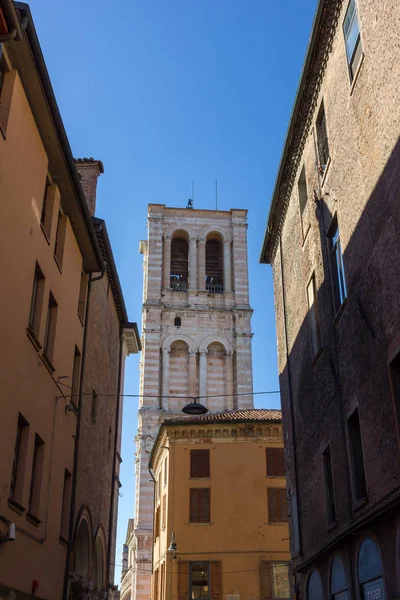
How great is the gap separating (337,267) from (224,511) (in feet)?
62.3

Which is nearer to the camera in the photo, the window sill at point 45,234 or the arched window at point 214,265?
the window sill at point 45,234

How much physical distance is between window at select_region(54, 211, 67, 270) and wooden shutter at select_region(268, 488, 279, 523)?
60.8ft

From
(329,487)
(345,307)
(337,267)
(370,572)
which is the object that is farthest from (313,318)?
(370,572)

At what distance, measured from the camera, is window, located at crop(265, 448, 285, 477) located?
30.3m

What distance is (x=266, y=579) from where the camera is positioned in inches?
1115

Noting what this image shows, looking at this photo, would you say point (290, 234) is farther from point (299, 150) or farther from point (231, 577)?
point (231, 577)

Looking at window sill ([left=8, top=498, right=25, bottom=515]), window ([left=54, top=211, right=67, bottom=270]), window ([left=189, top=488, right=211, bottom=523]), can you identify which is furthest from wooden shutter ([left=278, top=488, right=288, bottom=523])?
window sill ([left=8, top=498, right=25, bottom=515])

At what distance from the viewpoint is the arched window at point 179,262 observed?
54.9m

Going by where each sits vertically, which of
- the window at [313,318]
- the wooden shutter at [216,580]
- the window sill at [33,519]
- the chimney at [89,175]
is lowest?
the window sill at [33,519]

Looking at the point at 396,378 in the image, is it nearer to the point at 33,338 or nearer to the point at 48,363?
the point at 33,338

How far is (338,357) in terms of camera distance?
12.9 m

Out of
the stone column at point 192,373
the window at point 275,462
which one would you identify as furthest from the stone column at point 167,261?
the window at point 275,462

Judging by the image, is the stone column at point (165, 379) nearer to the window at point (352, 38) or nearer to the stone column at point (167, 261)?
the stone column at point (167, 261)

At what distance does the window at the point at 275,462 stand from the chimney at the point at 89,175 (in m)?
14.8
